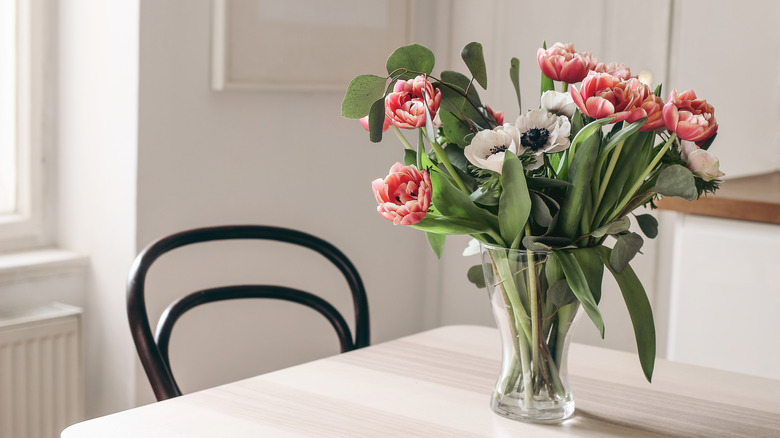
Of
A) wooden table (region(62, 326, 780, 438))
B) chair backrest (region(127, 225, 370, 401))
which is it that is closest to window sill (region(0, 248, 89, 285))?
chair backrest (region(127, 225, 370, 401))

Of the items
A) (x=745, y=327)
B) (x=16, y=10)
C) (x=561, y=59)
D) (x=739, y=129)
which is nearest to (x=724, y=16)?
(x=739, y=129)

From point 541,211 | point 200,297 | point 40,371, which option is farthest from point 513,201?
point 40,371

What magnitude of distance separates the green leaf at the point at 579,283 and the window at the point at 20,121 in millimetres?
1605

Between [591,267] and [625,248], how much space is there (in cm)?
4

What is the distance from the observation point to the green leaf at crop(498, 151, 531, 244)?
842 mm

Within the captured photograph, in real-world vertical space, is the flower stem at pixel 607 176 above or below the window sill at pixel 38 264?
above

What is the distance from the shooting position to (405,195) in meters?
0.86

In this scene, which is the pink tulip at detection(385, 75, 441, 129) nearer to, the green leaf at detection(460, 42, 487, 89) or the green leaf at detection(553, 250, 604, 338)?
the green leaf at detection(460, 42, 487, 89)

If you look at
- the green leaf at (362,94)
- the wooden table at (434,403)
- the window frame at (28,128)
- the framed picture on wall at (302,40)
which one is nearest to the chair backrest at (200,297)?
the wooden table at (434,403)

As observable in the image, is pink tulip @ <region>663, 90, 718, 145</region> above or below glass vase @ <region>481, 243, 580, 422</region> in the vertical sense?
above

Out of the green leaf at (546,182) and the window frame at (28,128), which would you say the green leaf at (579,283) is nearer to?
the green leaf at (546,182)

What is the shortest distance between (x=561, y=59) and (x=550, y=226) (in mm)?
175

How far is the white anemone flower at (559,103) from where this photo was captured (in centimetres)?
91

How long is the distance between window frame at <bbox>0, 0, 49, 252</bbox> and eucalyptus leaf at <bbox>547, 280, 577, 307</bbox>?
1586 millimetres
